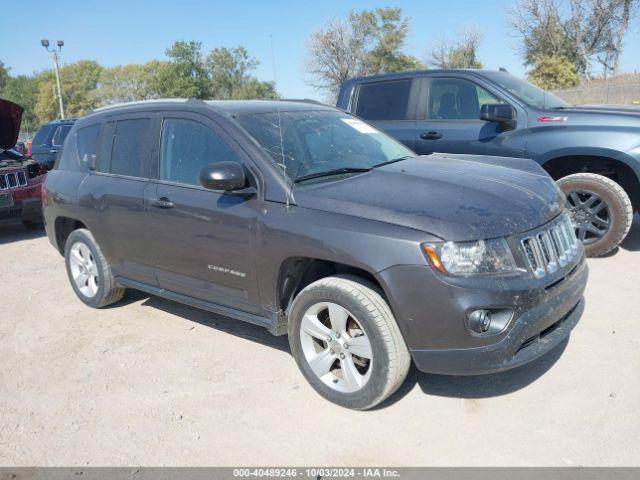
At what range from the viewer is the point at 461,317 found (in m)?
2.78

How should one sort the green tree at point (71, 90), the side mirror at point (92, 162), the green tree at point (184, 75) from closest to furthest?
the side mirror at point (92, 162)
the green tree at point (184, 75)
the green tree at point (71, 90)

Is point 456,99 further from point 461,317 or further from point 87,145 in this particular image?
point 461,317

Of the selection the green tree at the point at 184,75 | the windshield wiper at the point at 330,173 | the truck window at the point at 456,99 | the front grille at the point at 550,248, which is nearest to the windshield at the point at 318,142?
the windshield wiper at the point at 330,173

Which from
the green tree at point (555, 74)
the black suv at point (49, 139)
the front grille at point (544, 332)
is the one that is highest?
the green tree at point (555, 74)

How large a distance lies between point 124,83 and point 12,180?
8373 centimetres

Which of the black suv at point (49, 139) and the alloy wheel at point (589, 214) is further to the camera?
the black suv at point (49, 139)

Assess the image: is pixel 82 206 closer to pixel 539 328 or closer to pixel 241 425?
pixel 241 425

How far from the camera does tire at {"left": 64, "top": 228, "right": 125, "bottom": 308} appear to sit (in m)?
4.86

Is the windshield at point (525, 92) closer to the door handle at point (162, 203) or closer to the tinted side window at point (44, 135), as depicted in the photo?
the door handle at point (162, 203)

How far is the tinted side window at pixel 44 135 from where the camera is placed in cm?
1290

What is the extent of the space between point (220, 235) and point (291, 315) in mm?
721

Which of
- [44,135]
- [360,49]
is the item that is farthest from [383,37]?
[44,135]

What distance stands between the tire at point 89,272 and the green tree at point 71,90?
77.8 metres

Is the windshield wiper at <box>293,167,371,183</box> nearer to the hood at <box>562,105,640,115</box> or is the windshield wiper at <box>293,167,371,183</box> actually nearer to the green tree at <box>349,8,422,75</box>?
the hood at <box>562,105,640,115</box>
